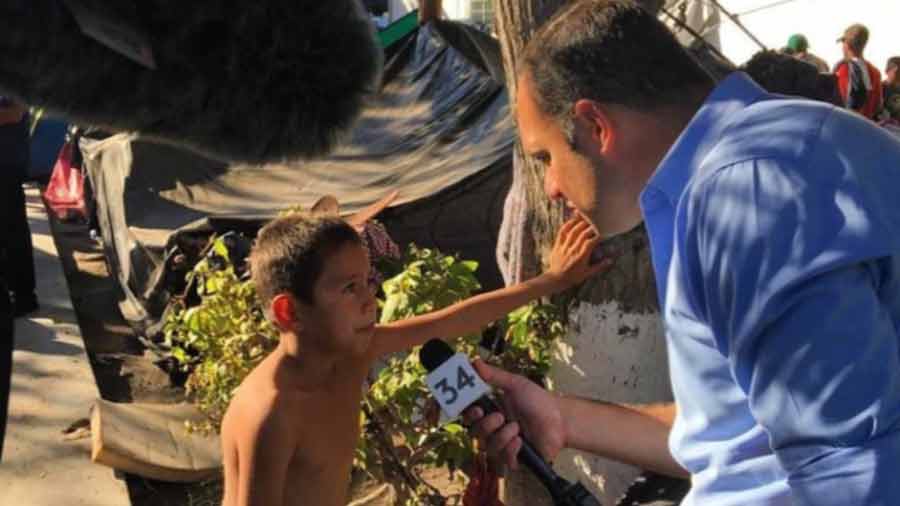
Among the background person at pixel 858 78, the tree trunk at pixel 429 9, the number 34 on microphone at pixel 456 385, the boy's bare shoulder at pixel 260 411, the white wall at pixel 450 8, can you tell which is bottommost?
the boy's bare shoulder at pixel 260 411

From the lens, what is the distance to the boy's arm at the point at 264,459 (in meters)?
2.99

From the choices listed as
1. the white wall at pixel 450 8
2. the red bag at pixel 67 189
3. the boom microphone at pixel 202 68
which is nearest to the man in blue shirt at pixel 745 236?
the boom microphone at pixel 202 68

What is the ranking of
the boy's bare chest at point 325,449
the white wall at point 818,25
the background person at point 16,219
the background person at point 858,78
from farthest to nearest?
1. the white wall at point 818,25
2. the background person at point 858,78
3. the background person at point 16,219
4. the boy's bare chest at point 325,449

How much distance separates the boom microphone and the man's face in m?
0.39

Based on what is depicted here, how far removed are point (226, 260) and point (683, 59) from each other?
3.34 metres

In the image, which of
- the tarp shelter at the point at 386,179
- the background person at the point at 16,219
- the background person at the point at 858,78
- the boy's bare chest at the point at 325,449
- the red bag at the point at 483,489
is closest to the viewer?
the boy's bare chest at the point at 325,449

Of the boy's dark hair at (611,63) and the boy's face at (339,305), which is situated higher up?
the boy's dark hair at (611,63)

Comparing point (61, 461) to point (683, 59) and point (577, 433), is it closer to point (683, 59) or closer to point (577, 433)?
point (577, 433)

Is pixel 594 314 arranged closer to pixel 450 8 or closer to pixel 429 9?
pixel 429 9

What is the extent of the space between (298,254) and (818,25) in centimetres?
1156

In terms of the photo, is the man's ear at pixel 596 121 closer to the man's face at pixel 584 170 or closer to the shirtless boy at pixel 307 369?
the man's face at pixel 584 170

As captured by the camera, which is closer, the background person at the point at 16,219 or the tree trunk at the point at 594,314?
the tree trunk at the point at 594,314

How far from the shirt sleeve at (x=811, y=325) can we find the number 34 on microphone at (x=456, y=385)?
1.00m

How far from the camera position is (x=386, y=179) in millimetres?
6953
